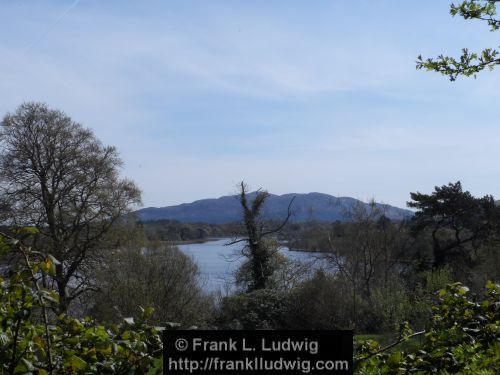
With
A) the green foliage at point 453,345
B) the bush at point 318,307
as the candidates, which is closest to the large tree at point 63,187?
the bush at point 318,307

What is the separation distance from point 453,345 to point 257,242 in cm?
2354

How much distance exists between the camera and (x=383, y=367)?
2.58 meters

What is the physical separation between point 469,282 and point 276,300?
1029 cm

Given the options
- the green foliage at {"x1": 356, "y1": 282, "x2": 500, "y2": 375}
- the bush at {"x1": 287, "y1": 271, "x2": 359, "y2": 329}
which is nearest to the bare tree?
the bush at {"x1": 287, "y1": 271, "x2": 359, "y2": 329}

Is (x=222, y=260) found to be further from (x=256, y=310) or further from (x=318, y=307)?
(x=256, y=310)

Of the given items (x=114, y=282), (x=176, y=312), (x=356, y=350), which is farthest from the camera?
(x=176, y=312)

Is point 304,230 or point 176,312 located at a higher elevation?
point 304,230

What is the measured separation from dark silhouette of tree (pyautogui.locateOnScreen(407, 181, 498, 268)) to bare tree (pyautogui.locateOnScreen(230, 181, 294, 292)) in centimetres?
1245

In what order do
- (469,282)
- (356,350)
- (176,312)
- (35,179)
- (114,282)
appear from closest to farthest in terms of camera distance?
1. (356,350)
2. (114,282)
3. (176,312)
4. (35,179)
5. (469,282)

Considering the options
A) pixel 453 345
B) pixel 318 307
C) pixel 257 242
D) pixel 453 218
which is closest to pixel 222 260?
pixel 257 242

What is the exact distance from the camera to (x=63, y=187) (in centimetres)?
2534

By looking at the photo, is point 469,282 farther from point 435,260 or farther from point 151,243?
point 151,243

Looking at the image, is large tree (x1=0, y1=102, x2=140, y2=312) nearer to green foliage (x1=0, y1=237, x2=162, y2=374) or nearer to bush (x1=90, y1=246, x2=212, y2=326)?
bush (x1=90, y1=246, x2=212, y2=326)

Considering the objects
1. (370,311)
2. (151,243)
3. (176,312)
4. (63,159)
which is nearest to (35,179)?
(63,159)
